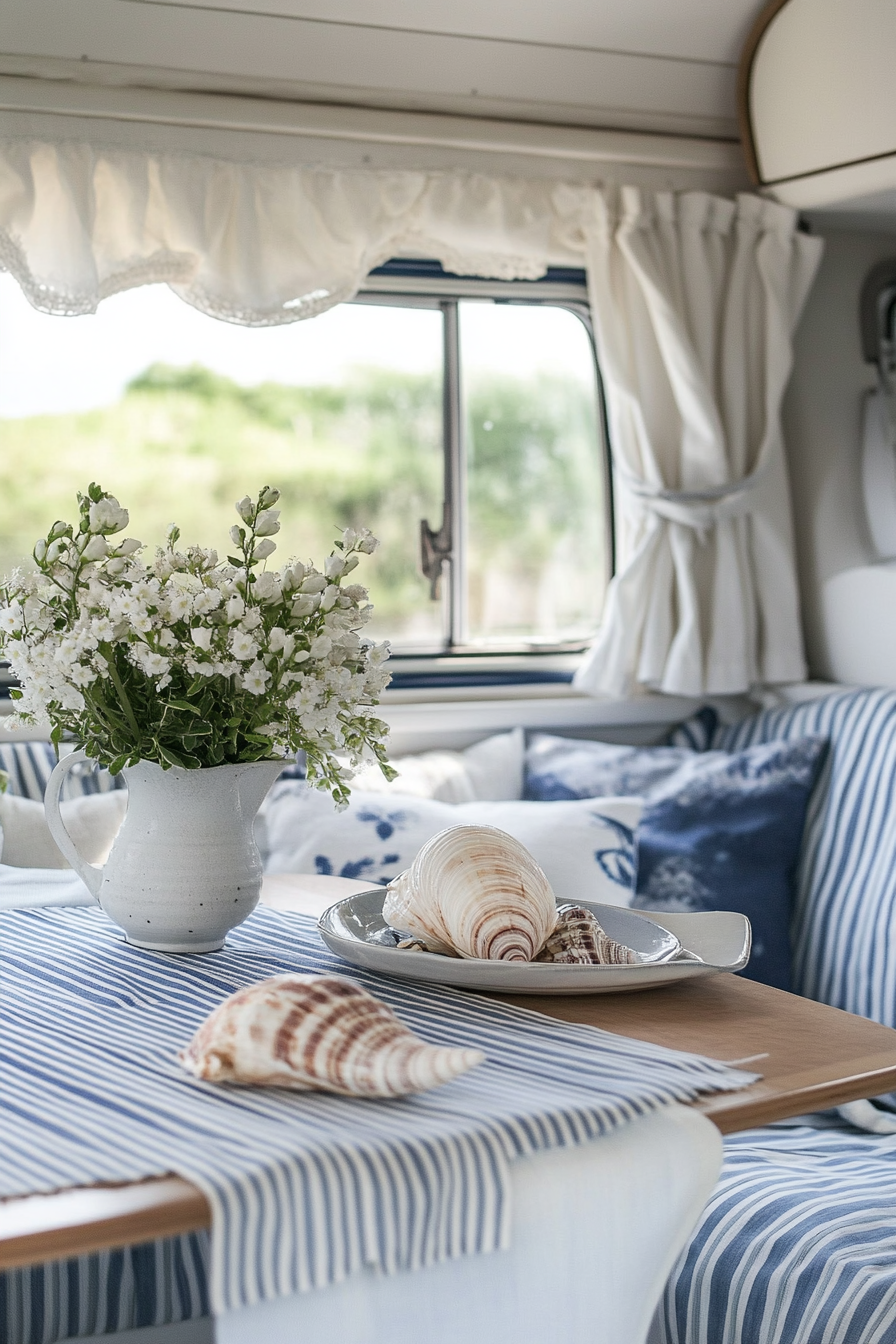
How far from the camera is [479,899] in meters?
1.20

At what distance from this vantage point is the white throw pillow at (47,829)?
2.11m

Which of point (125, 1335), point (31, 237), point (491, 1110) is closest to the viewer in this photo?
point (491, 1110)

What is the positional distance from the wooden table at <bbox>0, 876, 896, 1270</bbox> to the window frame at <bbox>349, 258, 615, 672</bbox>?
5.38 ft

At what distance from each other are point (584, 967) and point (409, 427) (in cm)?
195

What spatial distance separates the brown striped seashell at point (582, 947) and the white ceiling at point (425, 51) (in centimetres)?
193

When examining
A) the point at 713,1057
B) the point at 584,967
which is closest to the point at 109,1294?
the point at 584,967

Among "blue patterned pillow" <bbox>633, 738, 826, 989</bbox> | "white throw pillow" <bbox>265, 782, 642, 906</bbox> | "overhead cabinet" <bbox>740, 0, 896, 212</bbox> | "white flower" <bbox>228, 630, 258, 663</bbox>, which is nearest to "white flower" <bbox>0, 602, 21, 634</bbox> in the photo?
"white flower" <bbox>228, 630, 258, 663</bbox>

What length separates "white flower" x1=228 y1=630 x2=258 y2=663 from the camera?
1.22m

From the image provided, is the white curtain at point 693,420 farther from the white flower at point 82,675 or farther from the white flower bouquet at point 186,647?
the white flower at point 82,675

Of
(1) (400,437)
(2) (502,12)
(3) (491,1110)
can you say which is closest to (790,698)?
(1) (400,437)

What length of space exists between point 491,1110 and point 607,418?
2.33m

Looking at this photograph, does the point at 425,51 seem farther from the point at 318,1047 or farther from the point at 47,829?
the point at 318,1047

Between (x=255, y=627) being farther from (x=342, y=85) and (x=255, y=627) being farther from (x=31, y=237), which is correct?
(x=342, y=85)

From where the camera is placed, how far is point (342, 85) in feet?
8.50
